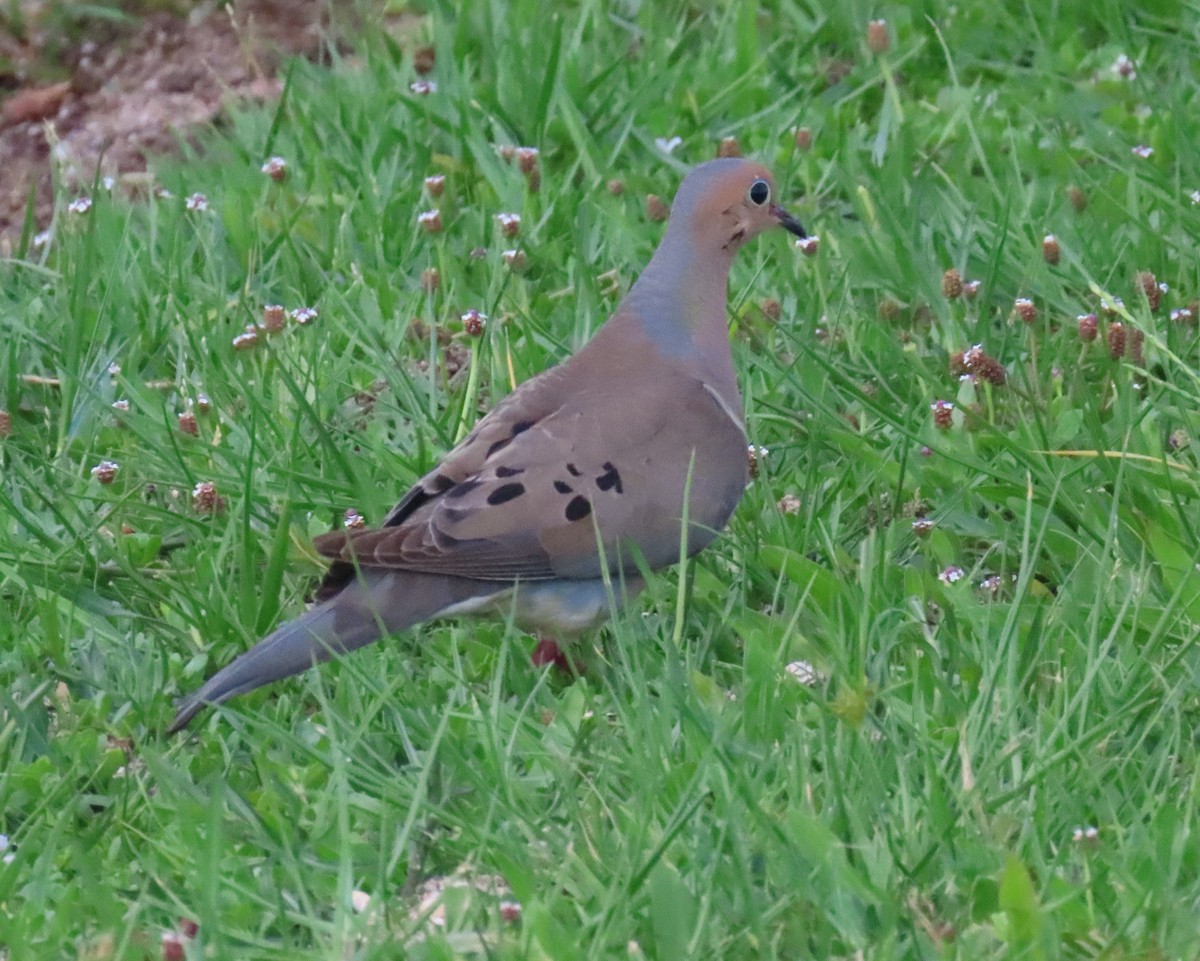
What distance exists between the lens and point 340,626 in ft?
11.9

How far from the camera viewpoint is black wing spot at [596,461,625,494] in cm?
391

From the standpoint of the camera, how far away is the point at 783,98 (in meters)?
5.94

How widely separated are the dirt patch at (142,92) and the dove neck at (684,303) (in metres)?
2.29

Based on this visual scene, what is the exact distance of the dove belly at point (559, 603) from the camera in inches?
152

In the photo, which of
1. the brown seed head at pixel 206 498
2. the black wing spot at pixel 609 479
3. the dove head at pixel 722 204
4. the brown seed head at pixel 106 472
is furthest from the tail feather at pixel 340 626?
the dove head at pixel 722 204

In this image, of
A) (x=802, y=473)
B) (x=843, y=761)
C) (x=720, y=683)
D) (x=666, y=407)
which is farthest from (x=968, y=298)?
(x=843, y=761)

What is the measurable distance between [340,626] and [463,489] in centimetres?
38

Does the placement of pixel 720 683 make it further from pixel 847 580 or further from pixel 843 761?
pixel 843 761

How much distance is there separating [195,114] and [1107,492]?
140 inches

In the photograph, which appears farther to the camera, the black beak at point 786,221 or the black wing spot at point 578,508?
the black beak at point 786,221

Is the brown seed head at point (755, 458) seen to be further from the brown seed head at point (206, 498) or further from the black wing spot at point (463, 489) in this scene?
the brown seed head at point (206, 498)

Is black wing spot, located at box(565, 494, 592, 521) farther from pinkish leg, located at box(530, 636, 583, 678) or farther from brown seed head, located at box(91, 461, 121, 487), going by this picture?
brown seed head, located at box(91, 461, 121, 487)

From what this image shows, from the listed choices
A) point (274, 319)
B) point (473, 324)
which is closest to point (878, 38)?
point (473, 324)

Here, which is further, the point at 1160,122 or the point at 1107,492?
the point at 1160,122
